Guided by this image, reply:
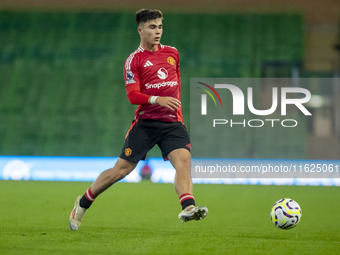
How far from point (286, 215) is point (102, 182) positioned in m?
1.80

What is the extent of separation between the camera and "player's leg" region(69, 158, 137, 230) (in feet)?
19.0

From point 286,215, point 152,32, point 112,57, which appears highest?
point 112,57

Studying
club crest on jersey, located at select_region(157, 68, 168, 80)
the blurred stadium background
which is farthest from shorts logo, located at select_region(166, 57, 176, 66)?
the blurred stadium background

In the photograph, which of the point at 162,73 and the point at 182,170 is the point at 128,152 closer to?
the point at 182,170

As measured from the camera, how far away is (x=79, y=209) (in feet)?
20.0

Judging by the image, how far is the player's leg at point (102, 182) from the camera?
5.80 metres

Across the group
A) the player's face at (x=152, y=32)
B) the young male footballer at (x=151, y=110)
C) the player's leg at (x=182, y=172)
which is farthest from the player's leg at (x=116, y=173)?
the player's face at (x=152, y=32)

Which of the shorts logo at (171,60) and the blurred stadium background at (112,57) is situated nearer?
the shorts logo at (171,60)

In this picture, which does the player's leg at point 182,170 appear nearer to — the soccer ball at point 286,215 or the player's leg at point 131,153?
the player's leg at point 131,153

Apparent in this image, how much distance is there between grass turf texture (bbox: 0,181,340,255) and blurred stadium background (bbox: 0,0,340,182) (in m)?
6.35

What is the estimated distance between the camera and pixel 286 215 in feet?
A: 19.5

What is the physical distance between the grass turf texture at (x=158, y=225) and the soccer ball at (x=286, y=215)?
0.43 ft

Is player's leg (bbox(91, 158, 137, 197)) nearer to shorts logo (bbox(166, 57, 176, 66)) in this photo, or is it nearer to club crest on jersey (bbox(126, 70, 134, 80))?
club crest on jersey (bbox(126, 70, 134, 80))

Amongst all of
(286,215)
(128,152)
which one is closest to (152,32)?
(128,152)
